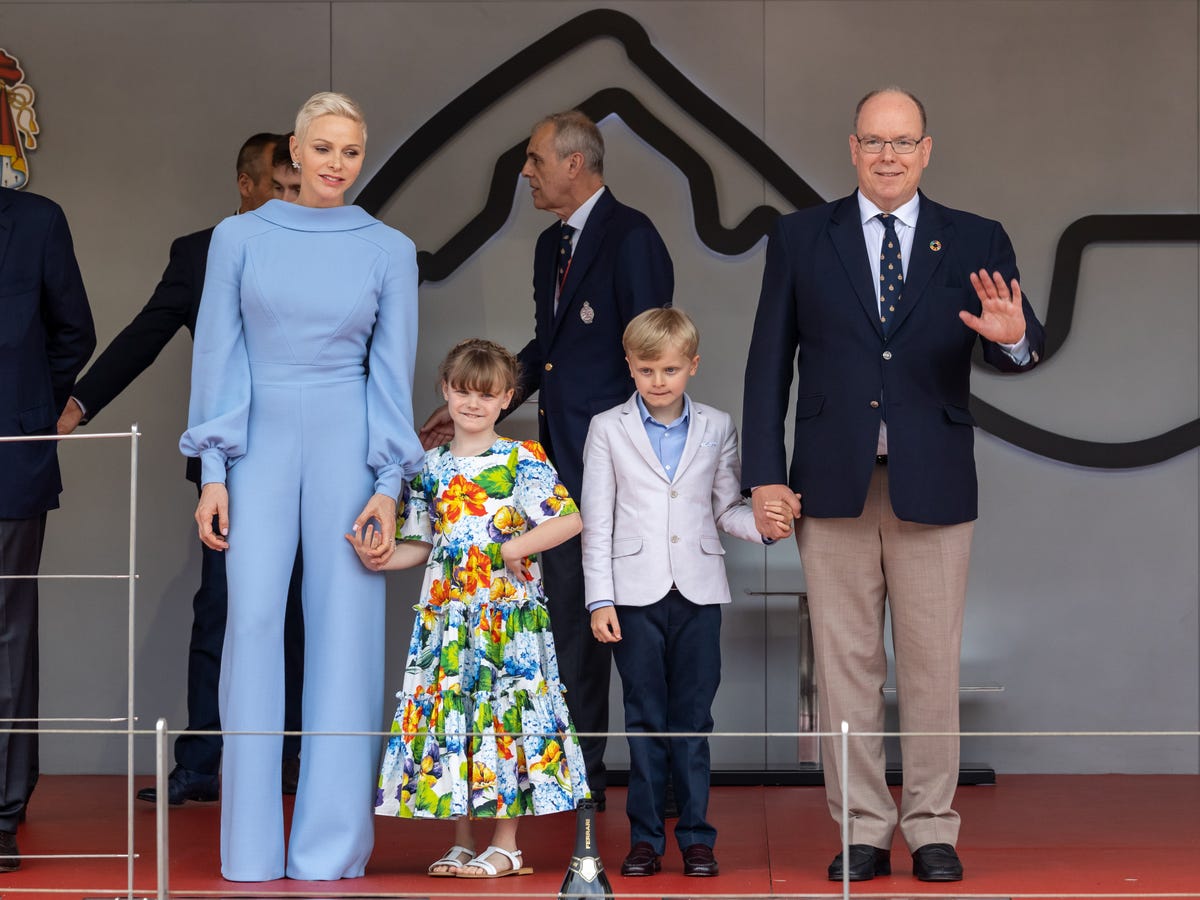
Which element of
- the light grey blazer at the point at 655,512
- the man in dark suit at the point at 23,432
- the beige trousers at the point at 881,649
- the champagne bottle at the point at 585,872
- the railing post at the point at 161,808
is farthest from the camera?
the man in dark suit at the point at 23,432

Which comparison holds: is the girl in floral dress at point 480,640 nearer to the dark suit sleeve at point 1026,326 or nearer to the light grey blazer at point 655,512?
the light grey blazer at point 655,512

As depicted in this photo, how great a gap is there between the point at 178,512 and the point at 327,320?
68.6 inches

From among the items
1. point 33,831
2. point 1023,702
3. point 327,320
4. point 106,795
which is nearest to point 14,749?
point 33,831

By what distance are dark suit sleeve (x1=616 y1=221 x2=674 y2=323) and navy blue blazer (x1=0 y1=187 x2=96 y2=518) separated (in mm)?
1320

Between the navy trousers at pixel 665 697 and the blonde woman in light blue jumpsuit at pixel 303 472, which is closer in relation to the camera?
the blonde woman in light blue jumpsuit at pixel 303 472

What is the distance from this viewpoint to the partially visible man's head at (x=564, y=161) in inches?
164

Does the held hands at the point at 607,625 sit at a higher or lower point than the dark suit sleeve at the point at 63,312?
lower

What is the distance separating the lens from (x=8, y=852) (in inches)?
137

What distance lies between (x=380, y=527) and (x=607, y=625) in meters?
0.52

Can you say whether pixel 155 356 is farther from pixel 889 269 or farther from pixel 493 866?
pixel 889 269

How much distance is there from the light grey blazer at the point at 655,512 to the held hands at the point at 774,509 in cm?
7

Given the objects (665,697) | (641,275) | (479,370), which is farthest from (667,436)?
(641,275)

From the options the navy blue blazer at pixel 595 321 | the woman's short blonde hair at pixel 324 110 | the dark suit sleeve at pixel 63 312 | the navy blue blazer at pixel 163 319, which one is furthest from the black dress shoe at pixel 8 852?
the woman's short blonde hair at pixel 324 110

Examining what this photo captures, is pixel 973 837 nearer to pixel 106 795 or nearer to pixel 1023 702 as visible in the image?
pixel 1023 702
